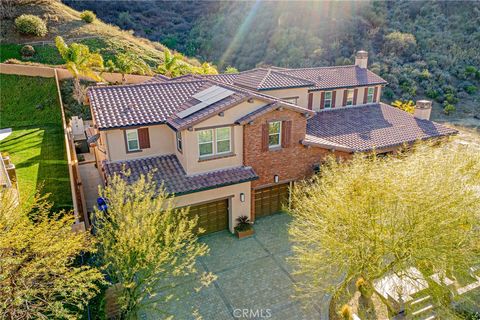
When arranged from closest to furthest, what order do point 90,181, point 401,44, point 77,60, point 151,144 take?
point 151,144, point 90,181, point 77,60, point 401,44

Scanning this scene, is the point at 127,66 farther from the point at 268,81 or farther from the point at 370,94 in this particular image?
the point at 370,94

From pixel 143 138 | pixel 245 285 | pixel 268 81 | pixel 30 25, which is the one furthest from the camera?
pixel 30 25

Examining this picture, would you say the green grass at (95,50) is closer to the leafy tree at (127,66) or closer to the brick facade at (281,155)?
the leafy tree at (127,66)

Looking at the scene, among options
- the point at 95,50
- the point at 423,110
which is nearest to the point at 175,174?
the point at 423,110

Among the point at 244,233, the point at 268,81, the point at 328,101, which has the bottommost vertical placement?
the point at 244,233

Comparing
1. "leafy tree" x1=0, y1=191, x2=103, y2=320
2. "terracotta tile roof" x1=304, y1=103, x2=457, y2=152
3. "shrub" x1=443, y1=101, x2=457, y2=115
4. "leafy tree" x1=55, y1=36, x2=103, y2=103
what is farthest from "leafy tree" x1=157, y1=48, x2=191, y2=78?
"shrub" x1=443, y1=101, x2=457, y2=115

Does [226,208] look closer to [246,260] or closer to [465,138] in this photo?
[246,260]
